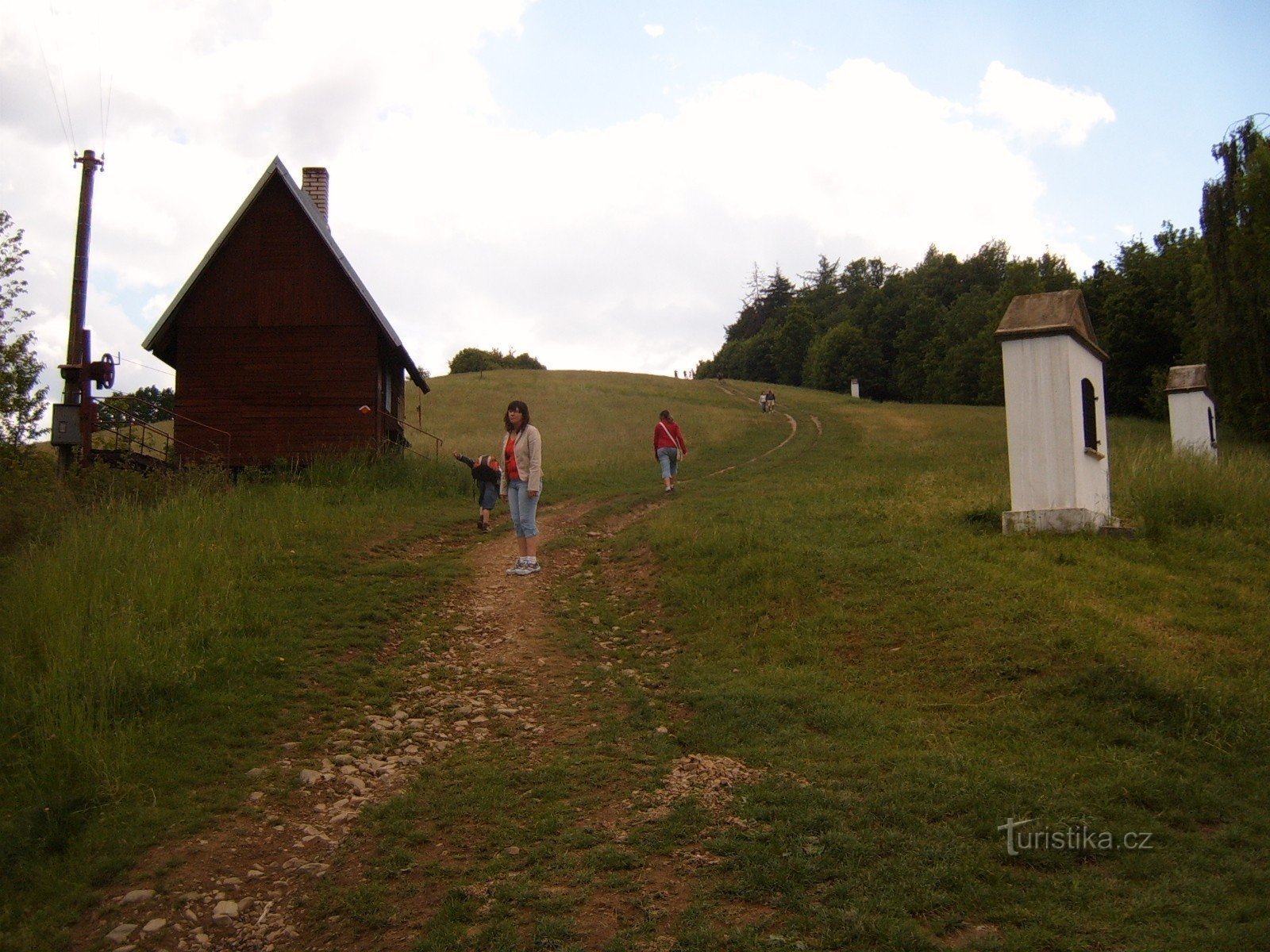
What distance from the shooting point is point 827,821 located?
5859 millimetres

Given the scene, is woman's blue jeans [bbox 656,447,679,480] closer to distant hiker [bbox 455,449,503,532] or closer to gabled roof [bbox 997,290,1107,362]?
distant hiker [bbox 455,449,503,532]

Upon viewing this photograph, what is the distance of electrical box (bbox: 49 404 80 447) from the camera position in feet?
58.5

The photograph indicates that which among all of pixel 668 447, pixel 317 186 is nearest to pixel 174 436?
pixel 317 186

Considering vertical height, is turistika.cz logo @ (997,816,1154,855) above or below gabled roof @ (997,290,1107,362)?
below

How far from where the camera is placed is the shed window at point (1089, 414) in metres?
13.6

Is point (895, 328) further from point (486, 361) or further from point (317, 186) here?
point (317, 186)

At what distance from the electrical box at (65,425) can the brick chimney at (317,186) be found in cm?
1019

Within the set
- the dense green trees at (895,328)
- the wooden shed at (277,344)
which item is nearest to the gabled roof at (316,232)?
the wooden shed at (277,344)

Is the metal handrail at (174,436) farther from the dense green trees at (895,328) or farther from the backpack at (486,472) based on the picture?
the dense green trees at (895,328)

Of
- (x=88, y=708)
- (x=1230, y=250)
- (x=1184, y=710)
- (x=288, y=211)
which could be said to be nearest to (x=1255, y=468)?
(x=1184, y=710)

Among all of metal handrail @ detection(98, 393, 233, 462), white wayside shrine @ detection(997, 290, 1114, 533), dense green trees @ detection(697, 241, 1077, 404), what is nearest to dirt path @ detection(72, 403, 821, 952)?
white wayside shrine @ detection(997, 290, 1114, 533)

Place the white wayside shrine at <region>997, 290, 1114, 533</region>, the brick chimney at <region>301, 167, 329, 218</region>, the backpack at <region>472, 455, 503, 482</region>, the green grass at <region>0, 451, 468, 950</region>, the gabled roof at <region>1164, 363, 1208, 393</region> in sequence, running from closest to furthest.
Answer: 1. the green grass at <region>0, 451, 468, 950</region>
2. the white wayside shrine at <region>997, 290, 1114, 533</region>
3. the backpack at <region>472, 455, 503, 482</region>
4. the gabled roof at <region>1164, 363, 1208, 393</region>
5. the brick chimney at <region>301, 167, 329, 218</region>

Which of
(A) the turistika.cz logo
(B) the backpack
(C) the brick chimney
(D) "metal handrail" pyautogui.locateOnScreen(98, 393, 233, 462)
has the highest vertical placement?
(C) the brick chimney

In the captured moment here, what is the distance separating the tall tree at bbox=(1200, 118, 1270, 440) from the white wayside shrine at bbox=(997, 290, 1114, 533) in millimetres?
17838
